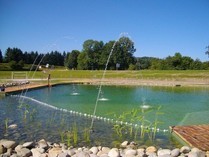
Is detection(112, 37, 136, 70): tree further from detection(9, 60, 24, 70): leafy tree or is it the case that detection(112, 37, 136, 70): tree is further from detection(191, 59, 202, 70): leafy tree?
detection(9, 60, 24, 70): leafy tree

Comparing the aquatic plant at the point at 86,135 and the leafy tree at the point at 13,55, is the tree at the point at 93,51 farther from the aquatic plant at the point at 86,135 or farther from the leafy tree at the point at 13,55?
the aquatic plant at the point at 86,135

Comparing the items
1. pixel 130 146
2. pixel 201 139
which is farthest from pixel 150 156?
pixel 201 139

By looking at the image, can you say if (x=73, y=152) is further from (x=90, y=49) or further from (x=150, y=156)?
(x=90, y=49)

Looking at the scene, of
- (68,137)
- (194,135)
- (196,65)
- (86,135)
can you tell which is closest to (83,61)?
(196,65)

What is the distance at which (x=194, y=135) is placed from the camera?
8.90m

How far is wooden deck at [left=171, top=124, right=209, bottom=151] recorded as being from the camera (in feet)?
26.3

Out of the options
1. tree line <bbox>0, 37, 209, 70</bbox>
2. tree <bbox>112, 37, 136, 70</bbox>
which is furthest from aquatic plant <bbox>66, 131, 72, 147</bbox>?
tree <bbox>112, 37, 136, 70</bbox>

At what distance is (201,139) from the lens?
332 inches

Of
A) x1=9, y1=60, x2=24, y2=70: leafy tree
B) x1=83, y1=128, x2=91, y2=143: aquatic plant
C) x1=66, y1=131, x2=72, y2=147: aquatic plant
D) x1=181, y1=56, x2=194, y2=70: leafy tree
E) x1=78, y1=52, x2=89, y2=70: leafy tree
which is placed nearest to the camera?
x1=66, y1=131, x2=72, y2=147: aquatic plant

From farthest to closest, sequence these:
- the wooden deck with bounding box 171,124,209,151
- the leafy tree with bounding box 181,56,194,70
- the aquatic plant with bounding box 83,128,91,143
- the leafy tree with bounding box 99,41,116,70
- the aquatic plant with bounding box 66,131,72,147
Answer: the leafy tree with bounding box 99,41,116,70 → the leafy tree with bounding box 181,56,194,70 → the aquatic plant with bounding box 83,128,91,143 → the aquatic plant with bounding box 66,131,72,147 → the wooden deck with bounding box 171,124,209,151

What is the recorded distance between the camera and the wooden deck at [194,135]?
316 inches

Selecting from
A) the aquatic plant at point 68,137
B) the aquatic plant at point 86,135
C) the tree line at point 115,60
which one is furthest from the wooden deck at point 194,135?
the tree line at point 115,60

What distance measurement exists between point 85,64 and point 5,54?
2690 centimetres

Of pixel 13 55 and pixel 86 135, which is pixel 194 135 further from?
pixel 13 55
